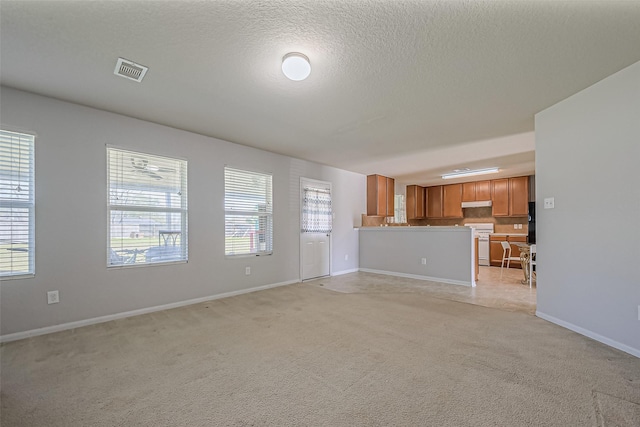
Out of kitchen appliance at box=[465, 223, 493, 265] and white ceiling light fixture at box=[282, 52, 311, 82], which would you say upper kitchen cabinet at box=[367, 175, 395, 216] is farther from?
white ceiling light fixture at box=[282, 52, 311, 82]

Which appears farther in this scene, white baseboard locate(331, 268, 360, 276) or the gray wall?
white baseboard locate(331, 268, 360, 276)

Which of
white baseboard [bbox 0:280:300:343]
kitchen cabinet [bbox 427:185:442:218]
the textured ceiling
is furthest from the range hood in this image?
white baseboard [bbox 0:280:300:343]

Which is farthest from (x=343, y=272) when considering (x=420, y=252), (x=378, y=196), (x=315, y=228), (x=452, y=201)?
(x=452, y=201)

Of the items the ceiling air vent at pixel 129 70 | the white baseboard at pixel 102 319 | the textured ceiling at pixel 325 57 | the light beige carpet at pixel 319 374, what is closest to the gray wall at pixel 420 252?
the light beige carpet at pixel 319 374

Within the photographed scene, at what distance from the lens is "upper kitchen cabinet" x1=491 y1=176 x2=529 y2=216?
7.23 metres

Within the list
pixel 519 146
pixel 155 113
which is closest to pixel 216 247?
pixel 155 113

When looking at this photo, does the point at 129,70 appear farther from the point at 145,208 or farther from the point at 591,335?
the point at 591,335

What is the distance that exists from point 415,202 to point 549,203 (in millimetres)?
5959

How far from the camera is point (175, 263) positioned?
374cm

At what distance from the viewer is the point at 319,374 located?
6.67 feet

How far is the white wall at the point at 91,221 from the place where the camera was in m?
2.77

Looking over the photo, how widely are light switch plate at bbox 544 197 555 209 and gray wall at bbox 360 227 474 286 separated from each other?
194 cm

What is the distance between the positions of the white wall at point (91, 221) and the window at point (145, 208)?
0.10 m

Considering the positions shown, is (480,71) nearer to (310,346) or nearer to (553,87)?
(553,87)
